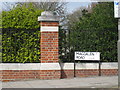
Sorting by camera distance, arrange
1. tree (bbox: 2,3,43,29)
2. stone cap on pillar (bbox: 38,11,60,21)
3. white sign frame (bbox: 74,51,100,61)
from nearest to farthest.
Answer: stone cap on pillar (bbox: 38,11,60,21) < tree (bbox: 2,3,43,29) < white sign frame (bbox: 74,51,100,61)

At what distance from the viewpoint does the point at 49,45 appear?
9.45 meters

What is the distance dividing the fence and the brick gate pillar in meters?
0.38

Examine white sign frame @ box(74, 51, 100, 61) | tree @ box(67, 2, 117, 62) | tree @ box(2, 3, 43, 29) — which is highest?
tree @ box(2, 3, 43, 29)

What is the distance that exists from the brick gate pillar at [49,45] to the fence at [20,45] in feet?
1.23

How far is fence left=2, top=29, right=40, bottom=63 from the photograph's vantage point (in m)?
9.57

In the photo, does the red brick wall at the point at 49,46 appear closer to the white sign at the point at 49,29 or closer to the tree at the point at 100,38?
the white sign at the point at 49,29

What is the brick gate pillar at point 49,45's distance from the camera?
9383 millimetres

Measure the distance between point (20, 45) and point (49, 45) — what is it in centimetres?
126

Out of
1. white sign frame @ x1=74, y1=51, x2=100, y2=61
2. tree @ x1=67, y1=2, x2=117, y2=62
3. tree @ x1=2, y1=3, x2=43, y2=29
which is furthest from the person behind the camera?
tree @ x1=67, y1=2, x2=117, y2=62

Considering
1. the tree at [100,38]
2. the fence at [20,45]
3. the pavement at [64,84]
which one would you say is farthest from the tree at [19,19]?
the pavement at [64,84]

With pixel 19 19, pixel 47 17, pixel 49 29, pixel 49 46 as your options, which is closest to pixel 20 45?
pixel 19 19

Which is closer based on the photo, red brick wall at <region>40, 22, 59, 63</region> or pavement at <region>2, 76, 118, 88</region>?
pavement at <region>2, 76, 118, 88</region>

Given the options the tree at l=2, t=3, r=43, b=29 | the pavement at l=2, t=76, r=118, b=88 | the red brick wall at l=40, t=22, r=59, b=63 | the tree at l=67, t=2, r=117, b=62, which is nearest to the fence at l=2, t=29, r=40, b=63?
the tree at l=2, t=3, r=43, b=29

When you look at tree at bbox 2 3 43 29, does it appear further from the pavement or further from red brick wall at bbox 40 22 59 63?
the pavement
